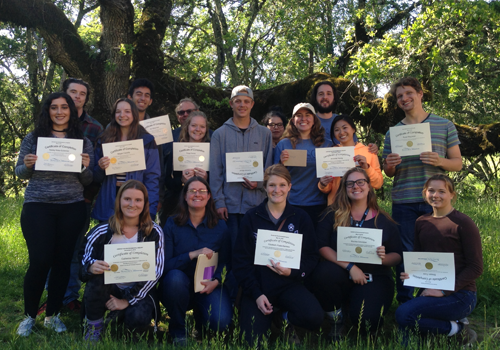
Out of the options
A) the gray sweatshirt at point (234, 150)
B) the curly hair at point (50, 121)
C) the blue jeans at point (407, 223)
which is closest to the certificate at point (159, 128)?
the gray sweatshirt at point (234, 150)

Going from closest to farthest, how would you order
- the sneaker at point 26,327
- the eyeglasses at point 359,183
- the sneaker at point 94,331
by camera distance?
1. the sneaker at point 94,331
2. the sneaker at point 26,327
3. the eyeglasses at point 359,183

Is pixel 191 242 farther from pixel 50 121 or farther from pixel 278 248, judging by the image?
pixel 50 121

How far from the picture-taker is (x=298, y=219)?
13.4ft

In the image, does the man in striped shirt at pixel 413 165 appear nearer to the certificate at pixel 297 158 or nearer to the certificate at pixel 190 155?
the certificate at pixel 297 158

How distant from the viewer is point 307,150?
476 cm

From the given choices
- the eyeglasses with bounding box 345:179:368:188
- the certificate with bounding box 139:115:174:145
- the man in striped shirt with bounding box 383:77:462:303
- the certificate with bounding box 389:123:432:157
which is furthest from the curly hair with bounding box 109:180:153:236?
the certificate with bounding box 389:123:432:157

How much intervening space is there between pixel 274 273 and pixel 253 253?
282 millimetres

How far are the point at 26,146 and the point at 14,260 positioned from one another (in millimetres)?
3037

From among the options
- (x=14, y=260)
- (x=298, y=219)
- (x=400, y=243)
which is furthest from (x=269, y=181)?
(x=14, y=260)

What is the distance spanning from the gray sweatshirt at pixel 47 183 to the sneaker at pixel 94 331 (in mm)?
1246

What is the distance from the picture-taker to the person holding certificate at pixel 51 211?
13.0ft

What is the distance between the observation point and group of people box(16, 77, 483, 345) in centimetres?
378

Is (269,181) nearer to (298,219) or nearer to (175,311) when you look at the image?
(298,219)

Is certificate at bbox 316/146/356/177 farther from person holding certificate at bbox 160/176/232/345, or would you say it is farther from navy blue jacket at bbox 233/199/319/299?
person holding certificate at bbox 160/176/232/345
